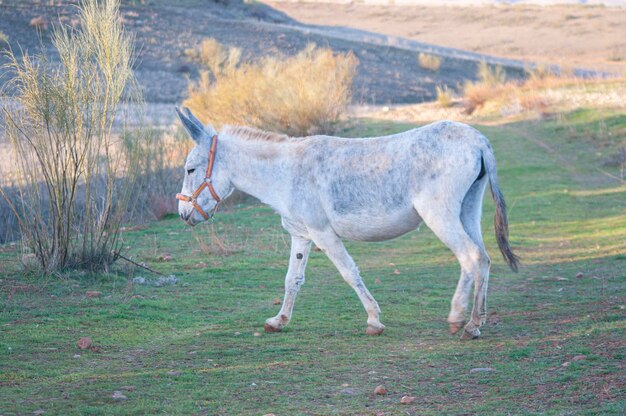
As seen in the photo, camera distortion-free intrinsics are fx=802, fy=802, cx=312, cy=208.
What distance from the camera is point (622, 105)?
83.1 feet

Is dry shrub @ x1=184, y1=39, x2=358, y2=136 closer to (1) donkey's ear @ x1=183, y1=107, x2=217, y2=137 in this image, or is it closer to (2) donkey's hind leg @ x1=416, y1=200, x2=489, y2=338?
(1) donkey's ear @ x1=183, y1=107, x2=217, y2=137

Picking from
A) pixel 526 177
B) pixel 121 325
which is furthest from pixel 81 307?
pixel 526 177

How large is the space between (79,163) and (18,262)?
157cm

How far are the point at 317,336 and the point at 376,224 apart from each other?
1.17m

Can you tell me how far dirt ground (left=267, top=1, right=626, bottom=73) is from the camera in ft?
197

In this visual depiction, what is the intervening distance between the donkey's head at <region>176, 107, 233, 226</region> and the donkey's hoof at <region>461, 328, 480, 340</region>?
2.64m

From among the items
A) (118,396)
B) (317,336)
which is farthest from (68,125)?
(118,396)

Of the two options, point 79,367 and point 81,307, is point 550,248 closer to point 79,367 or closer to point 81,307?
point 81,307

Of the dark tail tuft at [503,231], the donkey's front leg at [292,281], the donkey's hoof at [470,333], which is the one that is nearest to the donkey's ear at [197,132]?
the donkey's front leg at [292,281]

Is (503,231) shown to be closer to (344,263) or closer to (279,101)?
(344,263)

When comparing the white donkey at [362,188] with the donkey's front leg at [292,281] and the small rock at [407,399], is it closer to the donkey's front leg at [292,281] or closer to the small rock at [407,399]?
the donkey's front leg at [292,281]

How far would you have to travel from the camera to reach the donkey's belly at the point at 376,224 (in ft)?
23.4

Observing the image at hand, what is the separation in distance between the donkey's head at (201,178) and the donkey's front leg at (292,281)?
935 millimetres

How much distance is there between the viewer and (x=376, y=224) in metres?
7.17
